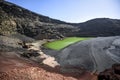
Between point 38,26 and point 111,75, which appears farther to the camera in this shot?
point 38,26

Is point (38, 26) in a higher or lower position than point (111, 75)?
higher

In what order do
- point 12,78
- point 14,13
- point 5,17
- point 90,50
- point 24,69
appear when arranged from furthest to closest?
point 14,13 < point 5,17 < point 90,50 < point 24,69 < point 12,78

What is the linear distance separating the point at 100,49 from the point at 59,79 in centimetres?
1020

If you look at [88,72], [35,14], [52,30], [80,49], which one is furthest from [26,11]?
[88,72]

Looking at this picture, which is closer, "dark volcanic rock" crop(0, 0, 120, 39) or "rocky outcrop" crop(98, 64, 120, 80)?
"rocky outcrop" crop(98, 64, 120, 80)

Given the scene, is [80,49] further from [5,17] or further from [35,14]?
[35,14]

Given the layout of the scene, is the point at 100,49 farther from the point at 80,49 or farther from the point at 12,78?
the point at 12,78

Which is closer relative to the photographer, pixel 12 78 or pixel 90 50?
pixel 12 78

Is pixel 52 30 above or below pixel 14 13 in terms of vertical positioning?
below

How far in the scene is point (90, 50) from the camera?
2483 cm

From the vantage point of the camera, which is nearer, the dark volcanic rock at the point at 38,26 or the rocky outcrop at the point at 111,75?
the rocky outcrop at the point at 111,75

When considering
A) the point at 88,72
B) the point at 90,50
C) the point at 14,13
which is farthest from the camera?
the point at 14,13

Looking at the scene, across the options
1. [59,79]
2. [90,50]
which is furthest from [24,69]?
[90,50]

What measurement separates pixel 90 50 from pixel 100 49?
4.50 feet
